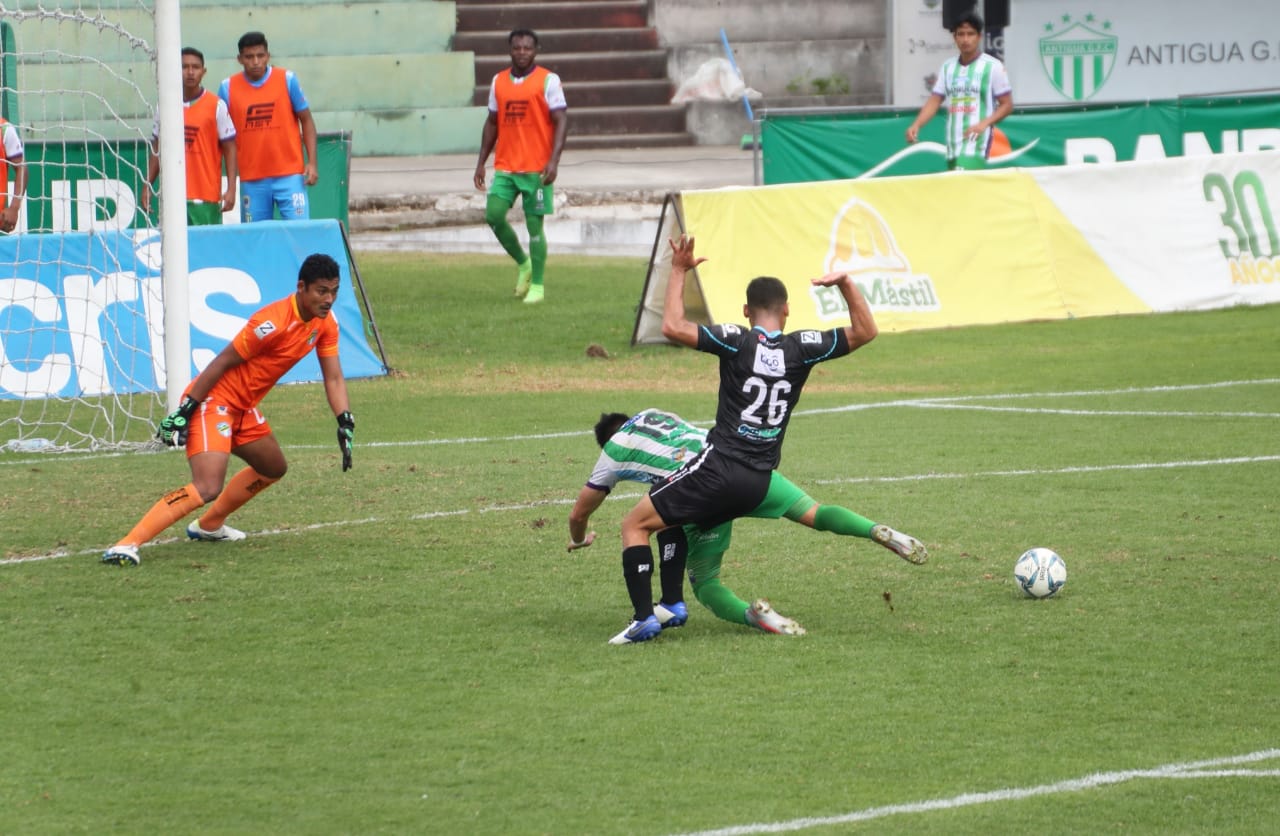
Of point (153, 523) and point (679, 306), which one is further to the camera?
point (153, 523)

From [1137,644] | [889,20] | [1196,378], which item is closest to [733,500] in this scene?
[1137,644]

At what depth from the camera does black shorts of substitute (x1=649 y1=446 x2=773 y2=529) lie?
671 centimetres

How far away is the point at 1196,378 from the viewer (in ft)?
44.9

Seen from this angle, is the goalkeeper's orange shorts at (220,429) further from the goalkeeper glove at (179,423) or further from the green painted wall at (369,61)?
the green painted wall at (369,61)

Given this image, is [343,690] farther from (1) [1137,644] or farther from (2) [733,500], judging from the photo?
(1) [1137,644]

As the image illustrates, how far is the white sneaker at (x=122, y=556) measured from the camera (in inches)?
321

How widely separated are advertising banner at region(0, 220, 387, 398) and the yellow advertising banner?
3.94 meters

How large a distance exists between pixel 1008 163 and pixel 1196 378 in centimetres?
→ 776

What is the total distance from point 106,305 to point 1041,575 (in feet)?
27.4

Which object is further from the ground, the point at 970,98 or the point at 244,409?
the point at 970,98

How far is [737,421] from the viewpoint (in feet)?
22.2

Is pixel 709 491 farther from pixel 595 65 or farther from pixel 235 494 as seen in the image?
pixel 595 65

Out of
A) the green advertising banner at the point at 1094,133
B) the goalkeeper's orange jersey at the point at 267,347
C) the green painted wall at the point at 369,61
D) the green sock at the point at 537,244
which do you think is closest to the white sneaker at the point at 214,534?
the goalkeeper's orange jersey at the point at 267,347

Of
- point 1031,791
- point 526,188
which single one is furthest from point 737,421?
Answer: point 526,188
